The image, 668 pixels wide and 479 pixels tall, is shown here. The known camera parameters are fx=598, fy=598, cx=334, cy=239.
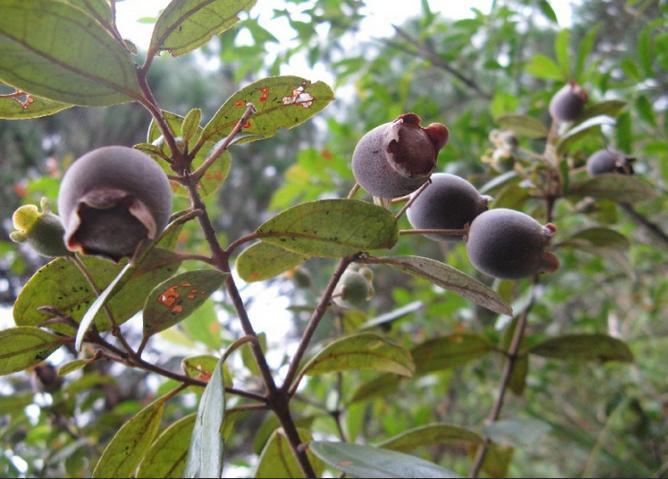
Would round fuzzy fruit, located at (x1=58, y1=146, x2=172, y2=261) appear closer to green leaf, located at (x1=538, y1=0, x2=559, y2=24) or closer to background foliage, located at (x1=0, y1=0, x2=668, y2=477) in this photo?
background foliage, located at (x1=0, y1=0, x2=668, y2=477)

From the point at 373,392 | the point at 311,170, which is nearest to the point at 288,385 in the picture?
the point at 373,392

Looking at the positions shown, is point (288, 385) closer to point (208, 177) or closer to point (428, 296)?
point (208, 177)

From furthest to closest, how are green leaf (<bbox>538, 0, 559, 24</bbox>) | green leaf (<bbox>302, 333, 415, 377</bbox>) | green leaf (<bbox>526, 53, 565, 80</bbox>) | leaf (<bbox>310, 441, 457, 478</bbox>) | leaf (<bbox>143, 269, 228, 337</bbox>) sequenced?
green leaf (<bbox>526, 53, 565, 80</bbox>)
green leaf (<bbox>538, 0, 559, 24</bbox>)
green leaf (<bbox>302, 333, 415, 377</bbox>)
leaf (<bbox>143, 269, 228, 337</bbox>)
leaf (<bbox>310, 441, 457, 478</bbox>)

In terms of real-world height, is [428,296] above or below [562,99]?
below

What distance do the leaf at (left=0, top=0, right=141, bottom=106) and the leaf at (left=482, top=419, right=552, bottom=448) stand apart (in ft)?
3.67

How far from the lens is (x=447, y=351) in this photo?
156 cm

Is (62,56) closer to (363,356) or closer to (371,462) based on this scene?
(371,462)

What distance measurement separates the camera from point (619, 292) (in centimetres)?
412

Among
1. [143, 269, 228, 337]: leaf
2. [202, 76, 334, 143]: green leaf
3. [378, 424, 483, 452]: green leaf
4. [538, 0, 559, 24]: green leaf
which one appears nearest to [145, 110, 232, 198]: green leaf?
[202, 76, 334, 143]: green leaf

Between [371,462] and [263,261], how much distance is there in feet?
1.38

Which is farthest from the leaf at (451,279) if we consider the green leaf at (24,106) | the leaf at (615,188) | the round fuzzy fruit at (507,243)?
the leaf at (615,188)

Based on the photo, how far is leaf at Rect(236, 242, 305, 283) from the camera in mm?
1060

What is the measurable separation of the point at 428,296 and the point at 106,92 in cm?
201

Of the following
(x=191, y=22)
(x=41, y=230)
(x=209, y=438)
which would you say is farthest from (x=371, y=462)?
(x=191, y=22)
